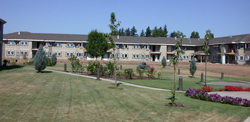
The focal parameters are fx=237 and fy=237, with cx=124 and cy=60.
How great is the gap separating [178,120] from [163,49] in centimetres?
6702

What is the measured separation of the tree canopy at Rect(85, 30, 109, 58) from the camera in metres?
Result: 60.5

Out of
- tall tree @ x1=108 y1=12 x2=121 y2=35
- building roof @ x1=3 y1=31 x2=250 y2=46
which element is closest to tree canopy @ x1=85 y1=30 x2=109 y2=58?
building roof @ x1=3 y1=31 x2=250 y2=46

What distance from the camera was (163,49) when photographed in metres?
75.0

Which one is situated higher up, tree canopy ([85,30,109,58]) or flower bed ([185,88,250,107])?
tree canopy ([85,30,109,58])

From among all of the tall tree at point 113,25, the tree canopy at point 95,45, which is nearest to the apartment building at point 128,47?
the tree canopy at point 95,45

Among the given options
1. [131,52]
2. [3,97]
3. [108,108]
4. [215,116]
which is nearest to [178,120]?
[215,116]

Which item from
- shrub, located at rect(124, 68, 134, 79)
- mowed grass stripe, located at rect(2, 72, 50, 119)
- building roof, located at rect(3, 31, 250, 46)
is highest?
building roof, located at rect(3, 31, 250, 46)

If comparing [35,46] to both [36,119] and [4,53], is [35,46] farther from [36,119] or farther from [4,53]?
[36,119]

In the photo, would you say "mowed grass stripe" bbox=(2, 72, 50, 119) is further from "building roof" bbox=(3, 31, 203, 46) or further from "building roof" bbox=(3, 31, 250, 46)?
"building roof" bbox=(3, 31, 203, 46)

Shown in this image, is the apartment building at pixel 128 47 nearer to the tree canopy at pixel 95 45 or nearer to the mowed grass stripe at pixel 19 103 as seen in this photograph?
the tree canopy at pixel 95 45

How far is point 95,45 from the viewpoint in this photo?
6028 centimetres

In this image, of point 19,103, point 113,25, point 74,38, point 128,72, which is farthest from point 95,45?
point 19,103

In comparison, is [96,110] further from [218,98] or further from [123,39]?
[123,39]

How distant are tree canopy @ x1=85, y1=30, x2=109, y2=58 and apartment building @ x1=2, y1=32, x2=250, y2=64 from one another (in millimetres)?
4409
